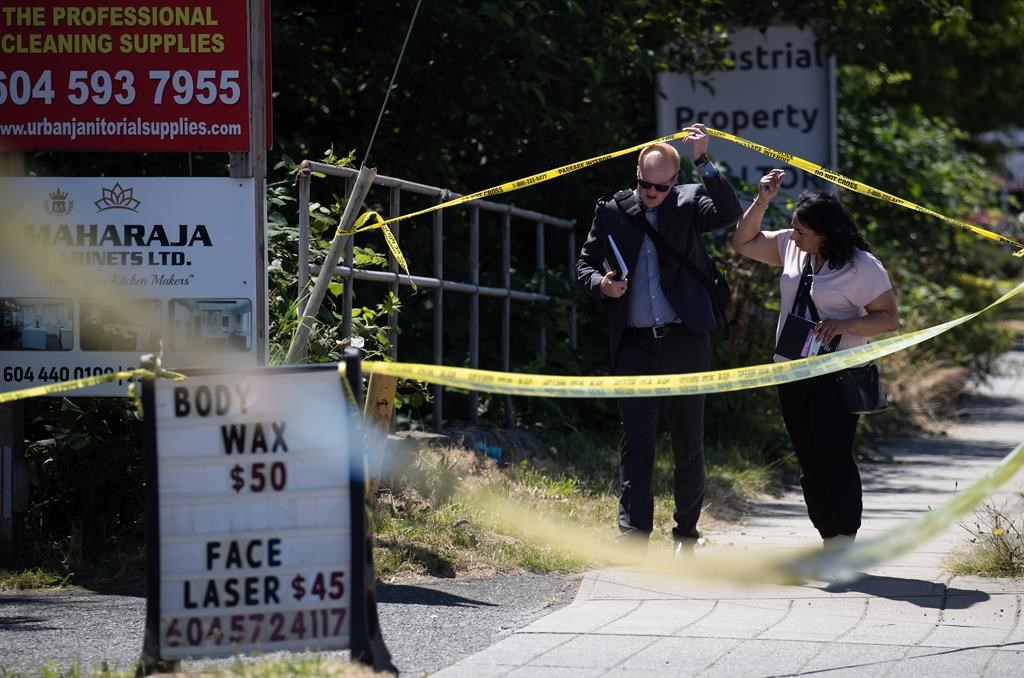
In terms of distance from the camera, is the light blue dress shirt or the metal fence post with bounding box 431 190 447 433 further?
the metal fence post with bounding box 431 190 447 433

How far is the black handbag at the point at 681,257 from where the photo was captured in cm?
668

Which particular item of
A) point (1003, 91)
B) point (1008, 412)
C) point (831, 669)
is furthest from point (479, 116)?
point (1003, 91)

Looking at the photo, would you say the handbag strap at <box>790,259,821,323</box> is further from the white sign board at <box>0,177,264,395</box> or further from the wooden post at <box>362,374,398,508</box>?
the white sign board at <box>0,177,264,395</box>

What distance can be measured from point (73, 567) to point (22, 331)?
1.06 metres

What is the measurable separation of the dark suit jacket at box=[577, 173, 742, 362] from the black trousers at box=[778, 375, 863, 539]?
54 cm

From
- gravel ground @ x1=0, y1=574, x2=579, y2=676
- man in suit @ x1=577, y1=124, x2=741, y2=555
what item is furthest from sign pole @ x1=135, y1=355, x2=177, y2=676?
man in suit @ x1=577, y1=124, x2=741, y2=555

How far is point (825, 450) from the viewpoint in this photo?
647cm

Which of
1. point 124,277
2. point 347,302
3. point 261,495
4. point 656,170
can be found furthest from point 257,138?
point 261,495

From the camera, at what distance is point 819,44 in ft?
43.5

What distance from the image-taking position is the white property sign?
4.29m

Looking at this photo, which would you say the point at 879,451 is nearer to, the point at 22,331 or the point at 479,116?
the point at 479,116

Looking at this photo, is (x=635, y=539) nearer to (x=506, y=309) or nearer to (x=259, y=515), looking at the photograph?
(x=259, y=515)

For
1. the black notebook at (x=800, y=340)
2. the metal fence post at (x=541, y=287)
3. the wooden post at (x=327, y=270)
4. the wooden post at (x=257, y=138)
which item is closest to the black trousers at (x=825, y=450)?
the black notebook at (x=800, y=340)

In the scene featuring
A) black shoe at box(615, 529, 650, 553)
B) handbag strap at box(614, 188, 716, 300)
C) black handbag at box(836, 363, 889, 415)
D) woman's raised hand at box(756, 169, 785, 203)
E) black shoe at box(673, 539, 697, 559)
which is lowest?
black shoe at box(673, 539, 697, 559)
